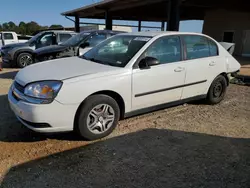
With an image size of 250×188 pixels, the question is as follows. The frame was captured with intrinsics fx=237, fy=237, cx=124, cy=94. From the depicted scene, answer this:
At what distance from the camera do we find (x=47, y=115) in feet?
10.0

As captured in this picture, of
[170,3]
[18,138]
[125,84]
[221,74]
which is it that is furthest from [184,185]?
[170,3]

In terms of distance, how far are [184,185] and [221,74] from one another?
11.0 feet

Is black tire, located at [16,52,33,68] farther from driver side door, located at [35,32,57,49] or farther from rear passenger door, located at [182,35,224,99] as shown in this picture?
rear passenger door, located at [182,35,224,99]

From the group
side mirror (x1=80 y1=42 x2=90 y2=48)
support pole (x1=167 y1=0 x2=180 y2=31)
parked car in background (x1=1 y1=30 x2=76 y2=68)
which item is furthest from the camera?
support pole (x1=167 y1=0 x2=180 y2=31)

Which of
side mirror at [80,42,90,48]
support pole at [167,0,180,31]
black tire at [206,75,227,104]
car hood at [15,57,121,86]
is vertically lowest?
black tire at [206,75,227,104]

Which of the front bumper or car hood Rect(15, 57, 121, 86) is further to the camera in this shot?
car hood Rect(15, 57, 121, 86)

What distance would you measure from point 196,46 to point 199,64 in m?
0.39

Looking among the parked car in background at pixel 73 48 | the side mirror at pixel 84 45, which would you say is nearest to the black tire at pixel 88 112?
the parked car in background at pixel 73 48

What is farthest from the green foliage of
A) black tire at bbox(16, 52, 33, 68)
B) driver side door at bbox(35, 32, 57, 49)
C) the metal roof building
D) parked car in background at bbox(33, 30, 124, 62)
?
parked car in background at bbox(33, 30, 124, 62)

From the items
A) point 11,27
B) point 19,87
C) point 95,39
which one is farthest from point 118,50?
point 11,27

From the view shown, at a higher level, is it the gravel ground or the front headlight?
the front headlight

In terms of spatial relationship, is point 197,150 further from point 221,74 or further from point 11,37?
point 11,37

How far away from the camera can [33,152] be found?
3139mm

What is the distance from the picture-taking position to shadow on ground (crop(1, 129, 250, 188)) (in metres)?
2.59
